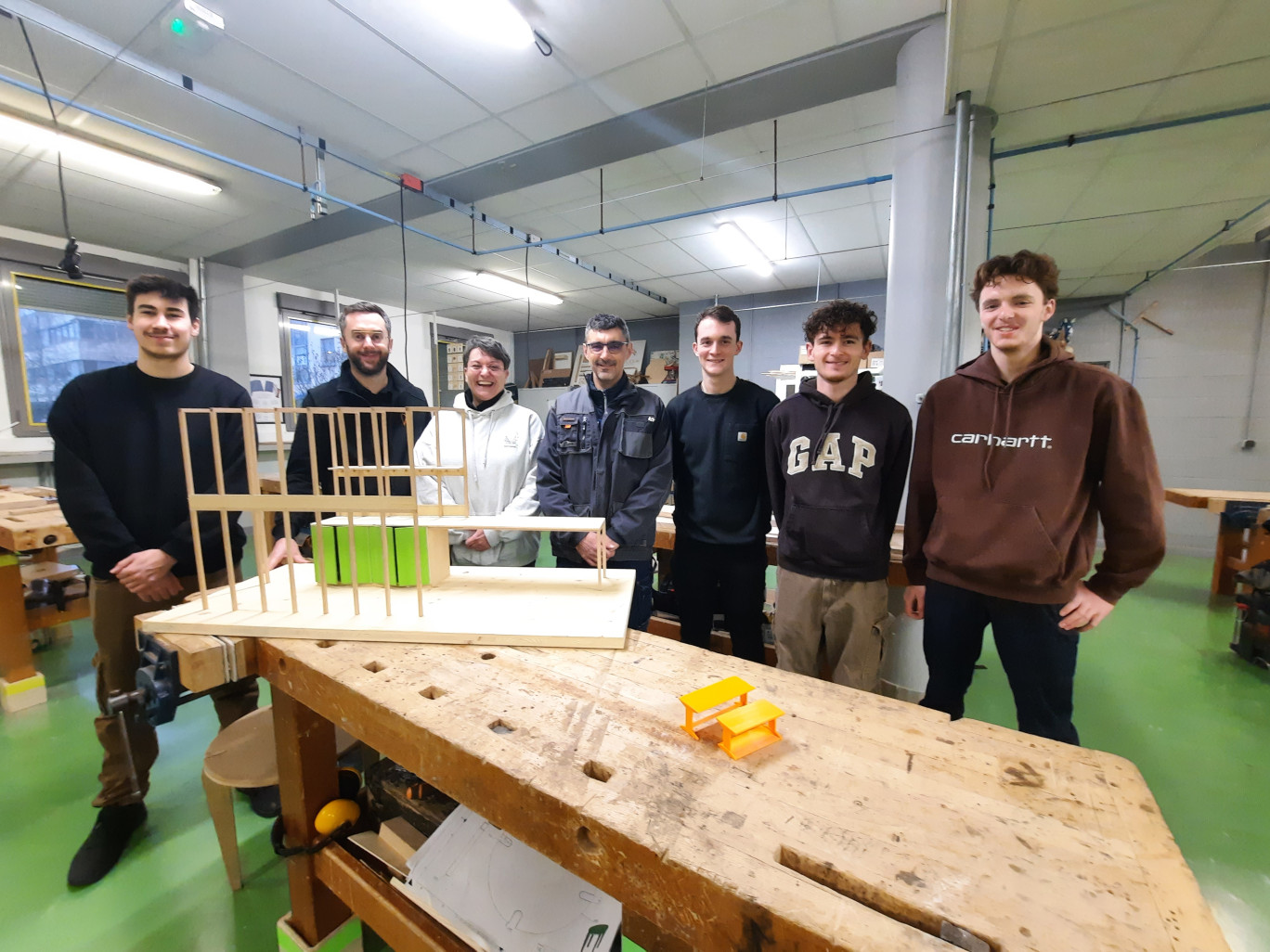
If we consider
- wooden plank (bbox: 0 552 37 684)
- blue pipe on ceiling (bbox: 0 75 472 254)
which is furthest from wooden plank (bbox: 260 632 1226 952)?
blue pipe on ceiling (bbox: 0 75 472 254)

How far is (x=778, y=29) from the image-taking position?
232cm

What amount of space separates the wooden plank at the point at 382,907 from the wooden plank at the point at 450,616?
48 centimetres

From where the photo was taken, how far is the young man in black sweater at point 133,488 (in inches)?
59.0

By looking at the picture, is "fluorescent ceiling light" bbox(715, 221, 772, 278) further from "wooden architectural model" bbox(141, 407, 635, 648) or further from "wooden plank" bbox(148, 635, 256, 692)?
"wooden plank" bbox(148, 635, 256, 692)

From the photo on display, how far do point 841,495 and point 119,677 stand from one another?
2.38m

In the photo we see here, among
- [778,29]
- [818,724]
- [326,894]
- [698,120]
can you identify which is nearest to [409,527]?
[326,894]

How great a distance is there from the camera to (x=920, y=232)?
2400 millimetres

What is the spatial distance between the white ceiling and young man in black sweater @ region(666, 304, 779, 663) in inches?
54.9

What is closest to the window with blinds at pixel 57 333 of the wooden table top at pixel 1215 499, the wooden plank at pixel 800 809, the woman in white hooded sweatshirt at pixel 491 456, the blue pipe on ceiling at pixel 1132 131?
the woman in white hooded sweatshirt at pixel 491 456

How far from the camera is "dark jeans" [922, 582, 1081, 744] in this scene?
1294 millimetres

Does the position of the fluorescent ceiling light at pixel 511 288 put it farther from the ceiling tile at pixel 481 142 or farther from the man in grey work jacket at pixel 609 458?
the man in grey work jacket at pixel 609 458

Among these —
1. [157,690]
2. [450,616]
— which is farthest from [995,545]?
[157,690]

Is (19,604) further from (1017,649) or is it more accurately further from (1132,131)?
(1132,131)

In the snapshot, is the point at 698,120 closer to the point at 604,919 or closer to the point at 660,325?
the point at 604,919
